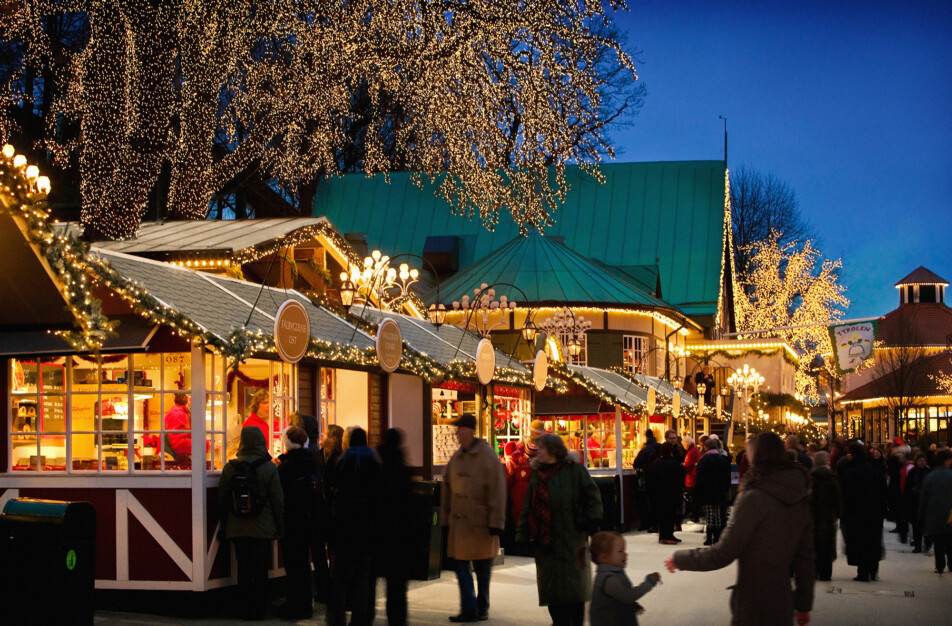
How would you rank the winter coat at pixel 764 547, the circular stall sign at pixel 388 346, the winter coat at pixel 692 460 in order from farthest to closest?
1. the winter coat at pixel 692 460
2. the circular stall sign at pixel 388 346
3. the winter coat at pixel 764 547

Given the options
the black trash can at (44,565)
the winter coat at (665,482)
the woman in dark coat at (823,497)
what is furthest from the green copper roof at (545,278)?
the black trash can at (44,565)

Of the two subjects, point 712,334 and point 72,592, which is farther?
point 712,334

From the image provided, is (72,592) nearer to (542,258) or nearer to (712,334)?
(542,258)

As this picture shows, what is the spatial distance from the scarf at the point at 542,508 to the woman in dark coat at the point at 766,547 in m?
2.19

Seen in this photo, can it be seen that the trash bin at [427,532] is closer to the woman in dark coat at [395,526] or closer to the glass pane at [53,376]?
the woman in dark coat at [395,526]

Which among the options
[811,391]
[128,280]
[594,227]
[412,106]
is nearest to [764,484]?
[128,280]

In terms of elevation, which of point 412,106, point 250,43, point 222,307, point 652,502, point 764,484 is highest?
point 250,43

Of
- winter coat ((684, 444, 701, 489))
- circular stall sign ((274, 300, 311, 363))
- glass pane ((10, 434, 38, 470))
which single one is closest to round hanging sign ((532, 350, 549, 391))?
winter coat ((684, 444, 701, 489))

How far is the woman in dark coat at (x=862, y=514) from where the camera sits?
14211mm

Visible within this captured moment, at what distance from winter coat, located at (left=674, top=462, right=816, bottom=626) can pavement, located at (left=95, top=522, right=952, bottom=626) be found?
14.2 ft

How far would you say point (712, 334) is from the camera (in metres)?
45.2

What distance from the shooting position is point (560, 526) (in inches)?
342

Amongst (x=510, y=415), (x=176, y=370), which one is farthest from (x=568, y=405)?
(x=176, y=370)

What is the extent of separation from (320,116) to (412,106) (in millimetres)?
2142
